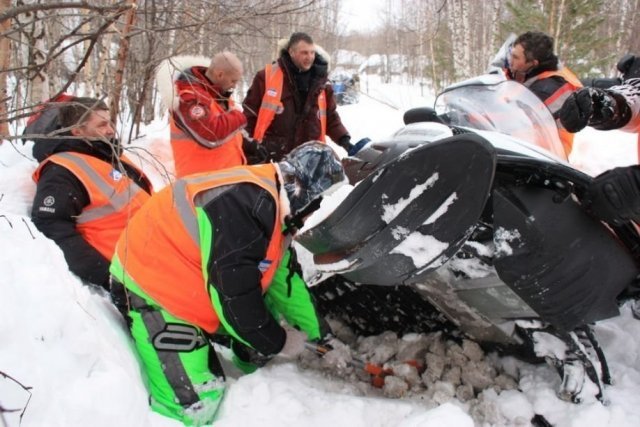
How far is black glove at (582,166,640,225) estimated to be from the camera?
1.78 metres

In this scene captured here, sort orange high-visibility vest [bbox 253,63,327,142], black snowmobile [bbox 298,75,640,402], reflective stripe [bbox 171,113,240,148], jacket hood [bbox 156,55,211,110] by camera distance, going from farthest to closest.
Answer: orange high-visibility vest [bbox 253,63,327,142] < reflective stripe [bbox 171,113,240,148] < jacket hood [bbox 156,55,211,110] < black snowmobile [bbox 298,75,640,402]

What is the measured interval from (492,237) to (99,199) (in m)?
2.31

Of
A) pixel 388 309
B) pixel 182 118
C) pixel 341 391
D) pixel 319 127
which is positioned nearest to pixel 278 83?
pixel 319 127

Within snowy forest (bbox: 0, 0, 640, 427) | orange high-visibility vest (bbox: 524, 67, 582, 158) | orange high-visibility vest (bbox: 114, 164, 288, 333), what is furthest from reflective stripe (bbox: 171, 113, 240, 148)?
orange high-visibility vest (bbox: 524, 67, 582, 158)

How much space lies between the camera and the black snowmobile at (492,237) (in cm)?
173

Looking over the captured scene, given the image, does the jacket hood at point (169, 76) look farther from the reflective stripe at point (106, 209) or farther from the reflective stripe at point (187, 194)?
the reflective stripe at point (187, 194)

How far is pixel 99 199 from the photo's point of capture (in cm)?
311

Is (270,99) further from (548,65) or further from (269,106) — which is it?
(548,65)

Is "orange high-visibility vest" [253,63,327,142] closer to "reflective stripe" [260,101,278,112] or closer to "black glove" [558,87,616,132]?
"reflective stripe" [260,101,278,112]

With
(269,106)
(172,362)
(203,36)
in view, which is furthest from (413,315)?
(269,106)

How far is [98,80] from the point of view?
5922mm

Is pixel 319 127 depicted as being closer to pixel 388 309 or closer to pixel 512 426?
pixel 388 309

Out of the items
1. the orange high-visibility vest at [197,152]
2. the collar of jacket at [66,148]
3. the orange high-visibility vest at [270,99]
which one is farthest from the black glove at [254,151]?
the collar of jacket at [66,148]

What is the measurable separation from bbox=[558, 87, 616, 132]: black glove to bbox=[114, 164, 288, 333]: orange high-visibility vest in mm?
1317
